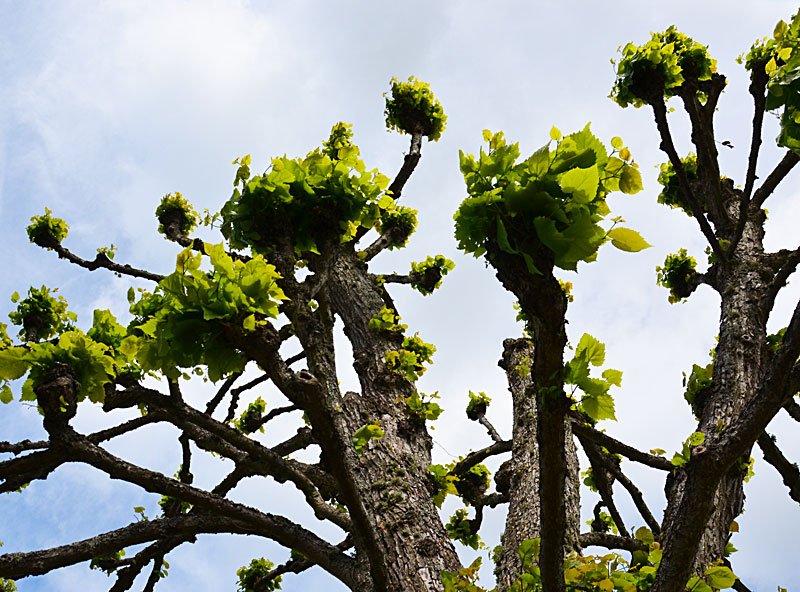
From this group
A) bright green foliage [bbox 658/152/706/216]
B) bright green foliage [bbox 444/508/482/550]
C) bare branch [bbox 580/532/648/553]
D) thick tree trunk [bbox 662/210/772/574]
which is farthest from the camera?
bright green foliage [bbox 658/152/706/216]

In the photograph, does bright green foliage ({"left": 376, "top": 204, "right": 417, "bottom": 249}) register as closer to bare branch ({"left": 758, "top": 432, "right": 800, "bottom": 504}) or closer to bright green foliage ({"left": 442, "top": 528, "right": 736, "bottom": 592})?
bare branch ({"left": 758, "top": 432, "right": 800, "bottom": 504})

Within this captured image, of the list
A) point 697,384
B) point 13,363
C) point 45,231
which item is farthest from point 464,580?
point 45,231

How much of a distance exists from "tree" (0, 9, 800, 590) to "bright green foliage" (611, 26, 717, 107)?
0.08 ft

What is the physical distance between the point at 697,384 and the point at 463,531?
2.59 m

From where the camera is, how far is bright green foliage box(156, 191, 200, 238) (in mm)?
7523

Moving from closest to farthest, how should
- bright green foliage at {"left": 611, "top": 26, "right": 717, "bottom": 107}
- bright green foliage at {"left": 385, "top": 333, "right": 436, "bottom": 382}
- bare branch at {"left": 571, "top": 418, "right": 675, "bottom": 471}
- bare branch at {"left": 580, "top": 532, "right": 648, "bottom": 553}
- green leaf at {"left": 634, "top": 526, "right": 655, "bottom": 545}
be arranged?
green leaf at {"left": 634, "top": 526, "right": 655, "bottom": 545}
bare branch at {"left": 580, "top": 532, "right": 648, "bottom": 553}
bare branch at {"left": 571, "top": 418, "right": 675, "bottom": 471}
bright green foliage at {"left": 385, "top": 333, "right": 436, "bottom": 382}
bright green foliage at {"left": 611, "top": 26, "right": 717, "bottom": 107}

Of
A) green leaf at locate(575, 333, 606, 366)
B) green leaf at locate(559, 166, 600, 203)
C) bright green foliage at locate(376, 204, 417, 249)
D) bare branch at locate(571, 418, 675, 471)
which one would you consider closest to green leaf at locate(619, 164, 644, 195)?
green leaf at locate(559, 166, 600, 203)

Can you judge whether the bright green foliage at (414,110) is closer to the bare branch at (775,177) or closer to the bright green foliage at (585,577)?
the bare branch at (775,177)

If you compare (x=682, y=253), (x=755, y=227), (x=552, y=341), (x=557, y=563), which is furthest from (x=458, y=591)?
(x=682, y=253)

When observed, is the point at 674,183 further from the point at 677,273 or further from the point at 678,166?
the point at 678,166

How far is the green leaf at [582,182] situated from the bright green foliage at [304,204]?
5.56 ft

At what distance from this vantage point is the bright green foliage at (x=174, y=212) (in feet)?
24.7

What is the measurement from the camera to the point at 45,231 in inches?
282

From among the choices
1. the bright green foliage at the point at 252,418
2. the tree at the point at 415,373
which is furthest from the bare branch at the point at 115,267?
the bright green foliage at the point at 252,418
